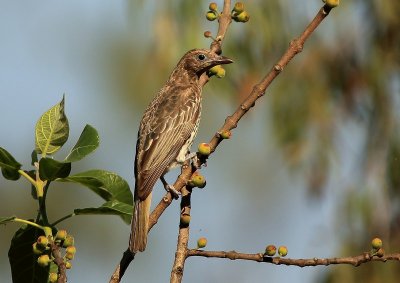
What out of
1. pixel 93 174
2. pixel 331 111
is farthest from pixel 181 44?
pixel 93 174

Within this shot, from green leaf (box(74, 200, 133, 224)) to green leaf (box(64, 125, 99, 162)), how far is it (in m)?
0.20

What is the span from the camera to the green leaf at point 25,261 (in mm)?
→ 3068

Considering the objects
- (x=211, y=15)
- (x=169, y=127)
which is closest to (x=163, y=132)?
(x=169, y=127)

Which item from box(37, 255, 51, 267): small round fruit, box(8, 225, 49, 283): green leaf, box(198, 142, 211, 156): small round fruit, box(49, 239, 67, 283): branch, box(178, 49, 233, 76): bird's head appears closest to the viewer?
box(49, 239, 67, 283): branch

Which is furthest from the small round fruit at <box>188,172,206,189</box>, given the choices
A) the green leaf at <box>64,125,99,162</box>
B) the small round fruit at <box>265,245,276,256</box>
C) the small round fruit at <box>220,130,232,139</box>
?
the green leaf at <box>64,125,99,162</box>

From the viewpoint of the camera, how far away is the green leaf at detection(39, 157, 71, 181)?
2.79 meters

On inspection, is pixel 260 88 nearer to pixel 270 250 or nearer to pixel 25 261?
pixel 270 250

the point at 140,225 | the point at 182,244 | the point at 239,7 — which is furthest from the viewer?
the point at 140,225

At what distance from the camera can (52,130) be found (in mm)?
3027

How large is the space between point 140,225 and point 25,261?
1.42 metres

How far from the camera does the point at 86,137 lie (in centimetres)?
294

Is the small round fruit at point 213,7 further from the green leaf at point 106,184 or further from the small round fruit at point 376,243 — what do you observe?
the small round fruit at point 376,243

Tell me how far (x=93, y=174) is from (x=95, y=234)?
10798 millimetres

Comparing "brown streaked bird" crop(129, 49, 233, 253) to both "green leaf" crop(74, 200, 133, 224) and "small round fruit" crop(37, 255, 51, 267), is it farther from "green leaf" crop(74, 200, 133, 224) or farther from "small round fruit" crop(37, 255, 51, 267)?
"small round fruit" crop(37, 255, 51, 267)
